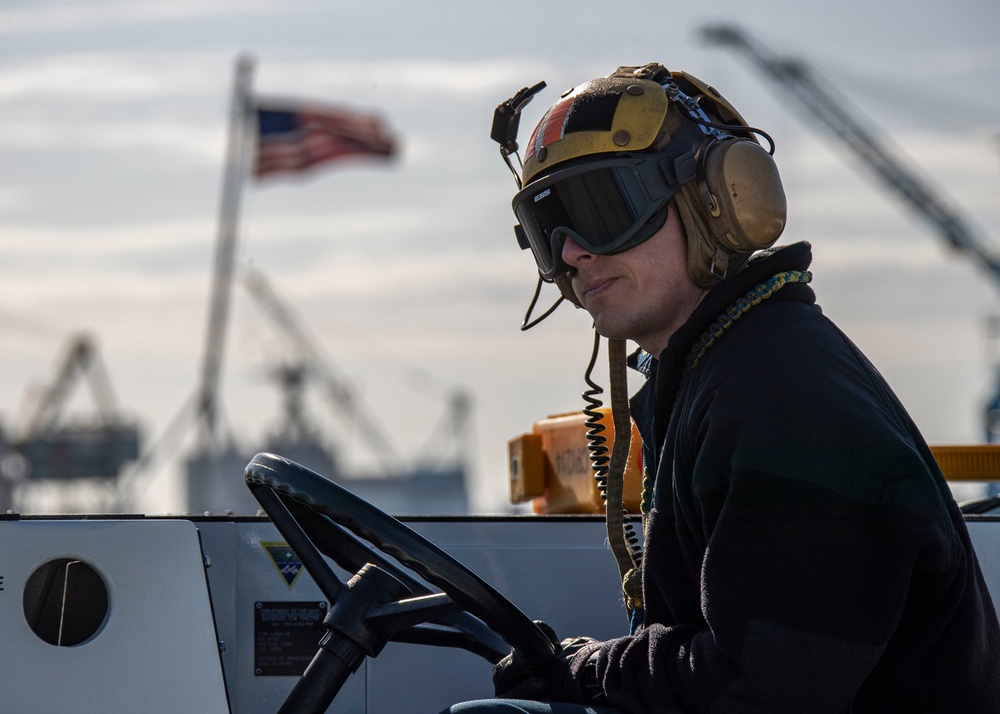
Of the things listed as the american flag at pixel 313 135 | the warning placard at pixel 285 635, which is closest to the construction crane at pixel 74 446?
the american flag at pixel 313 135

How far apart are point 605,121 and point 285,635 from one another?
123 centimetres

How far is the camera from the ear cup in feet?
7.47

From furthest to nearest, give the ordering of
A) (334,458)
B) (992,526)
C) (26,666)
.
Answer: (334,458), (992,526), (26,666)

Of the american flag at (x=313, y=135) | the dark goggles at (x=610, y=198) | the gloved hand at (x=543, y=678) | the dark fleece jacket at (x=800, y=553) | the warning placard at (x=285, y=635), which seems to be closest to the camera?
the dark fleece jacket at (x=800, y=553)

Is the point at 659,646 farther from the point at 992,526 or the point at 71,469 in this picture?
the point at 71,469

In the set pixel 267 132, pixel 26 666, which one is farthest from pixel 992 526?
pixel 267 132

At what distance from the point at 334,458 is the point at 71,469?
1822 cm

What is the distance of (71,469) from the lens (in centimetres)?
5416

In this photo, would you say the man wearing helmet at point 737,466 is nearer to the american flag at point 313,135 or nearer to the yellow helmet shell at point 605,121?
the yellow helmet shell at point 605,121

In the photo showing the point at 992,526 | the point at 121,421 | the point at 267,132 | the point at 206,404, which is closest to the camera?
the point at 992,526

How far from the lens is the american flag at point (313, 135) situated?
3703cm

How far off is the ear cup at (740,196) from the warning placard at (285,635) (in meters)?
1.15

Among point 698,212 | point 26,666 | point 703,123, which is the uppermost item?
point 703,123

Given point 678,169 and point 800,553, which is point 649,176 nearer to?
point 678,169
